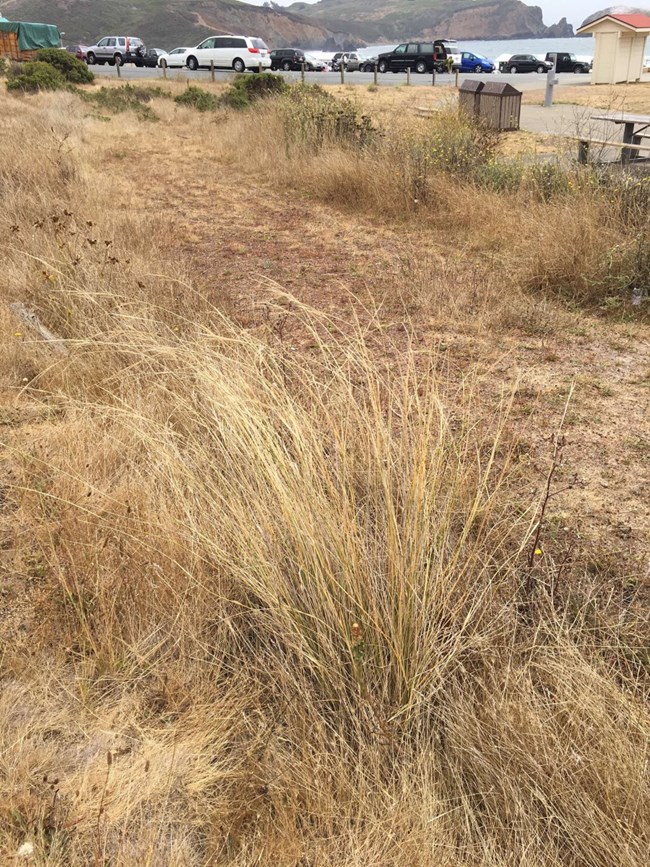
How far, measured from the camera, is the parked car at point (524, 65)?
42.2 m

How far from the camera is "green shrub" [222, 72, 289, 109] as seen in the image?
20.6 meters

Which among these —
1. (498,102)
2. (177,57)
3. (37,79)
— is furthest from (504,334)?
(177,57)

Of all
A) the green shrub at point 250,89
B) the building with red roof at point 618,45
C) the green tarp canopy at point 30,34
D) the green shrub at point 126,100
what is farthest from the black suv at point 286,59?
the green shrub at point 126,100

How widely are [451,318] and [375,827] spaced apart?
415 cm

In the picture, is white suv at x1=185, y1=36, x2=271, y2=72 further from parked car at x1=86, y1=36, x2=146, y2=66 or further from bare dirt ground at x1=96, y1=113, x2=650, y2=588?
bare dirt ground at x1=96, y1=113, x2=650, y2=588

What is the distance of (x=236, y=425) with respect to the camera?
8.39ft

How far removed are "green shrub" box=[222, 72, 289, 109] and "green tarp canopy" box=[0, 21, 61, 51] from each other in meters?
19.3

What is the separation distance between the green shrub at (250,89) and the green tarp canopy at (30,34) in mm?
19281

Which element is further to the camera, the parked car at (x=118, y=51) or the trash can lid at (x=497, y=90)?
the parked car at (x=118, y=51)

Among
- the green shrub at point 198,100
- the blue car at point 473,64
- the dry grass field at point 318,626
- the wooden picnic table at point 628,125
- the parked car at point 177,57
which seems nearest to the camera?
the dry grass field at point 318,626

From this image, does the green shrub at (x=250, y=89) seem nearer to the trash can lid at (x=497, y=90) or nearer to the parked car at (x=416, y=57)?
the trash can lid at (x=497, y=90)

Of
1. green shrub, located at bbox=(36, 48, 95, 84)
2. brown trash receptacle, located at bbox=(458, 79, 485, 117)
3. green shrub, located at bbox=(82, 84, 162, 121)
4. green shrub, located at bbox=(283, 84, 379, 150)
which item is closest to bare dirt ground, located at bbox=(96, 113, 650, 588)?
green shrub, located at bbox=(283, 84, 379, 150)

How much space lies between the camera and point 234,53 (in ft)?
115

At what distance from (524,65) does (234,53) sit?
17.7 metres
